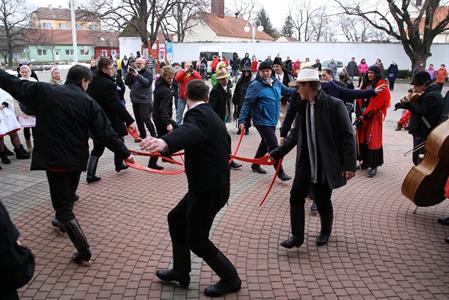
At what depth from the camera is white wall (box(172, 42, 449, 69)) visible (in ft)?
123

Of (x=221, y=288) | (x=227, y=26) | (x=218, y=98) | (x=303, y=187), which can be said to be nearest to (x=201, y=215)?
(x=221, y=288)

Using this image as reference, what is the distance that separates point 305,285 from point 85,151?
7.99 ft

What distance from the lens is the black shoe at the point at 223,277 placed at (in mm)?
3596

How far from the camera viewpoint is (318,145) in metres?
4.33

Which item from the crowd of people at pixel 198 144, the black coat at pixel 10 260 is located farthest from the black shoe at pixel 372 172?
the black coat at pixel 10 260

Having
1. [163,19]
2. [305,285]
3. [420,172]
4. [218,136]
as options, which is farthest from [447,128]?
[163,19]

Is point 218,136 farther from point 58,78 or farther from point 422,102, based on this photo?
point 58,78

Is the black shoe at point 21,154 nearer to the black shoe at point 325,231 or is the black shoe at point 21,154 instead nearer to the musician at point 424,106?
the black shoe at point 325,231

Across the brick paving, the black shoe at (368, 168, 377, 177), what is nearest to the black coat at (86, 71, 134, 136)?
the brick paving

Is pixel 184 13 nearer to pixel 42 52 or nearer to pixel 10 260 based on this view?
pixel 42 52

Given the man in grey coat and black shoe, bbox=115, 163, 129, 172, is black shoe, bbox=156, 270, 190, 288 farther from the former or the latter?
the man in grey coat

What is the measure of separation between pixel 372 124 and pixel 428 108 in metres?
1.69

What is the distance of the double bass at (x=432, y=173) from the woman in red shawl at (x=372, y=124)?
232 cm

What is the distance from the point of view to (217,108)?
25.8 feet
